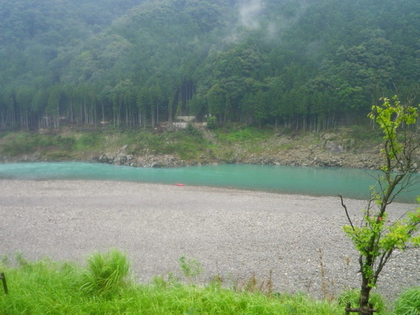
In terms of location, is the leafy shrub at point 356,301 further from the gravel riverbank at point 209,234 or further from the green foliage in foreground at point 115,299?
the gravel riverbank at point 209,234

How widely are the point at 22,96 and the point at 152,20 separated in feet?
250

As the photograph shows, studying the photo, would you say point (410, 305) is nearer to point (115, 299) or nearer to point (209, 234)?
point (115, 299)

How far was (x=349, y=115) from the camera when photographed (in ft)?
207

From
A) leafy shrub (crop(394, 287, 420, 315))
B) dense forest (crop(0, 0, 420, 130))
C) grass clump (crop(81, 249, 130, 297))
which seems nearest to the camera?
leafy shrub (crop(394, 287, 420, 315))

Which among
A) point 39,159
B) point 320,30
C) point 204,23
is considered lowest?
point 39,159

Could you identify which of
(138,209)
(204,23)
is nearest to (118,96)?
(138,209)

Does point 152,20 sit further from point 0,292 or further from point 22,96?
point 0,292

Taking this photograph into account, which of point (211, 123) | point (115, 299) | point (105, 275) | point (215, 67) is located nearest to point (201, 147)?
point (211, 123)

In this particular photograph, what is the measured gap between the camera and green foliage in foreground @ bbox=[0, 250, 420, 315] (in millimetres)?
5008

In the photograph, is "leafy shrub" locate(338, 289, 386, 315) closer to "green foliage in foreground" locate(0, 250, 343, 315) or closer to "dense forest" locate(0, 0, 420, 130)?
"green foliage in foreground" locate(0, 250, 343, 315)

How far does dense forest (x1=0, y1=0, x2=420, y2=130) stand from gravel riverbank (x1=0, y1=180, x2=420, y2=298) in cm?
2710

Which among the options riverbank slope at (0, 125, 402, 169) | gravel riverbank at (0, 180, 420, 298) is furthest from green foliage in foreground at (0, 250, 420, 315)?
riverbank slope at (0, 125, 402, 169)

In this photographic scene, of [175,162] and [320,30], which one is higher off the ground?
[320,30]

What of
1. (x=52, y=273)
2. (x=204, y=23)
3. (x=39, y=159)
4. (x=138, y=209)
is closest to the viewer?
(x=52, y=273)
